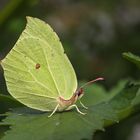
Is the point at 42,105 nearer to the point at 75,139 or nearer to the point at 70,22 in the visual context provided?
the point at 75,139

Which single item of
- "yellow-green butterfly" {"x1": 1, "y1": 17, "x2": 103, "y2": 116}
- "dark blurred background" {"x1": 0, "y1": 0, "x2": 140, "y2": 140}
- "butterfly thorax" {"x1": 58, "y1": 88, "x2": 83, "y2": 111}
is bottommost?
"dark blurred background" {"x1": 0, "y1": 0, "x2": 140, "y2": 140}

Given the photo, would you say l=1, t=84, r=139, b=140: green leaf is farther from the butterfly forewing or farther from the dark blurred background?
the dark blurred background

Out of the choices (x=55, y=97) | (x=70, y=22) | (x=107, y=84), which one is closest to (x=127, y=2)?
(x=70, y=22)

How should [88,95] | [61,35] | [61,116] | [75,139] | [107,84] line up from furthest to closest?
[61,35], [107,84], [88,95], [61,116], [75,139]

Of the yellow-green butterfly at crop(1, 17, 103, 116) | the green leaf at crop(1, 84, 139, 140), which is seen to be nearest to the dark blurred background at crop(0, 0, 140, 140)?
the yellow-green butterfly at crop(1, 17, 103, 116)

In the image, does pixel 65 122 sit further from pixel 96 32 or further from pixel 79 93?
pixel 96 32

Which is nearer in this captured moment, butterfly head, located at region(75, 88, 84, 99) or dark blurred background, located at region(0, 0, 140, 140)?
butterfly head, located at region(75, 88, 84, 99)

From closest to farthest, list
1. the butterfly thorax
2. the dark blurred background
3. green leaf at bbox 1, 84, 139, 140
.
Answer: green leaf at bbox 1, 84, 139, 140 → the butterfly thorax → the dark blurred background
